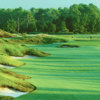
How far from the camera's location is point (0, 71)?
9.37 metres

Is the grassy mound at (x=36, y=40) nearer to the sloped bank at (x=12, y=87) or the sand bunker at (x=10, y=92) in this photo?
the sloped bank at (x=12, y=87)

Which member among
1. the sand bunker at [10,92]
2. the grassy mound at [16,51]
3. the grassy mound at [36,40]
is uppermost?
the sand bunker at [10,92]

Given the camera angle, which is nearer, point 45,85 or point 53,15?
point 45,85

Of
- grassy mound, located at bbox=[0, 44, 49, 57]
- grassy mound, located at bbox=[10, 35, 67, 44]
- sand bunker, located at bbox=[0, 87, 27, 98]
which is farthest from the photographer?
grassy mound, located at bbox=[10, 35, 67, 44]

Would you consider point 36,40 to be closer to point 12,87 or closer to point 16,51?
point 16,51

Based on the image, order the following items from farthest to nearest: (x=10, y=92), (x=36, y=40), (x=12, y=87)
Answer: (x=36, y=40)
(x=12, y=87)
(x=10, y=92)

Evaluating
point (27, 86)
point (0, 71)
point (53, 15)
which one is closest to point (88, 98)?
point (27, 86)

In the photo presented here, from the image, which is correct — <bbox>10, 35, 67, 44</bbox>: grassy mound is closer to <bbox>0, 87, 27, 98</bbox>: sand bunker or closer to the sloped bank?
the sloped bank

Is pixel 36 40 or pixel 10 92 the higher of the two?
pixel 10 92

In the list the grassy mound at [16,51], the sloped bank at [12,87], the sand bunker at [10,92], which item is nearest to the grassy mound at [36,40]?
the grassy mound at [16,51]

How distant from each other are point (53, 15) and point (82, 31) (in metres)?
33.5

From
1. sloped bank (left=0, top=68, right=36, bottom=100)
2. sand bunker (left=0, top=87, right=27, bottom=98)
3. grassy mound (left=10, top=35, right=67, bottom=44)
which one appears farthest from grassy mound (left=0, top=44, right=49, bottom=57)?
grassy mound (left=10, top=35, right=67, bottom=44)

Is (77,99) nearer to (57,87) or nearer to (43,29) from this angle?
(57,87)

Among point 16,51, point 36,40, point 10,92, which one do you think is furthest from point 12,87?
point 36,40
